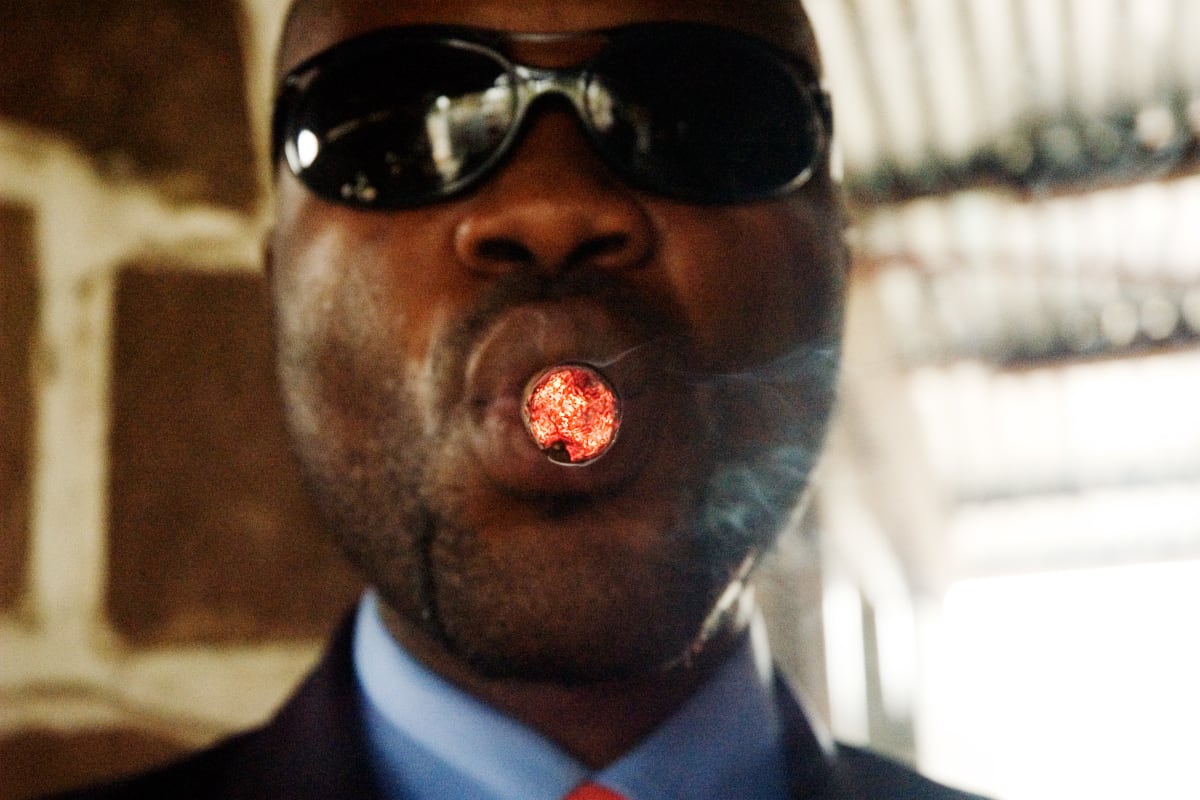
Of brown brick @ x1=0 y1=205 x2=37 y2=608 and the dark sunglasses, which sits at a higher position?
the dark sunglasses

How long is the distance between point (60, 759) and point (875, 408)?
1.02 feet

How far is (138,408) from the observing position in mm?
373

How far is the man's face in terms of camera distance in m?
0.26

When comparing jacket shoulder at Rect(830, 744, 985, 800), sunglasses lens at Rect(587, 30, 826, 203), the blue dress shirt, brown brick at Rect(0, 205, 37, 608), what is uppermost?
sunglasses lens at Rect(587, 30, 826, 203)

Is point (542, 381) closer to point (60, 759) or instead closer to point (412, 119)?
point (412, 119)

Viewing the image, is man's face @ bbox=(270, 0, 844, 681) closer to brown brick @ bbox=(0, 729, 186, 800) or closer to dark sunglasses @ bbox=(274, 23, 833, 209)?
dark sunglasses @ bbox=(274, 23, 833, 209)

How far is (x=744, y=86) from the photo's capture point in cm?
29

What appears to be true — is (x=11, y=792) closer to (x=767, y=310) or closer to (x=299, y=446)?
(x=299, y=446)

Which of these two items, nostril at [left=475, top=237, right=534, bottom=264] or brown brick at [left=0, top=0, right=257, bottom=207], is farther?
brown brick at [left=0, top=0, right=257, bottom=207]

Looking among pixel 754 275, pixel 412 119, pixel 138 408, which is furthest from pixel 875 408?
pixel 138 408

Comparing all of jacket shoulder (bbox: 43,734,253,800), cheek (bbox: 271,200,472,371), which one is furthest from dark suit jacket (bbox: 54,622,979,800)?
cheek (bbox: 271,200,472,371)

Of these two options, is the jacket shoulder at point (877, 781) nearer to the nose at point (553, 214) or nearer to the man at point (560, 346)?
the man at point (560, 346)

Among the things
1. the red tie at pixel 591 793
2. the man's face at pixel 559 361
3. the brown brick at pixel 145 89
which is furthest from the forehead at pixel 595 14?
the red tie at pixel 591 793

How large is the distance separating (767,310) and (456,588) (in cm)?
12
